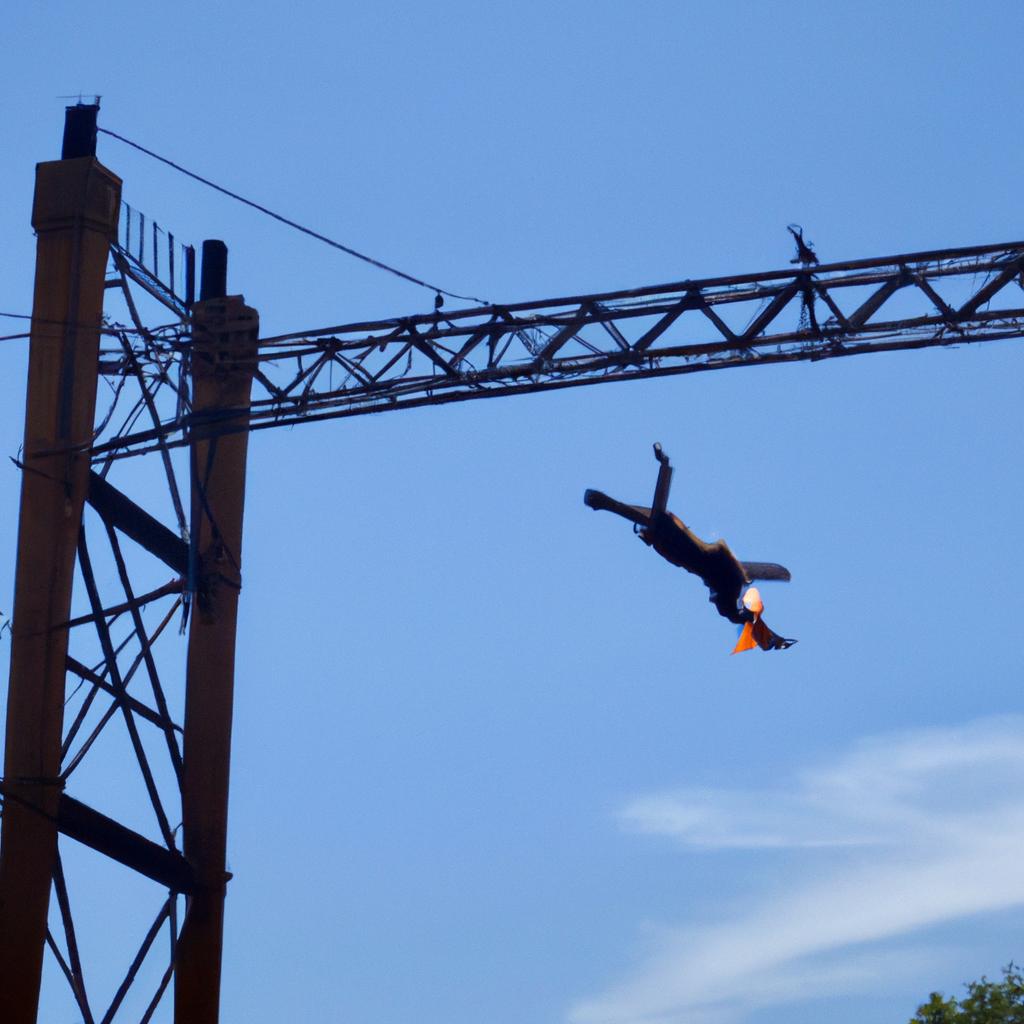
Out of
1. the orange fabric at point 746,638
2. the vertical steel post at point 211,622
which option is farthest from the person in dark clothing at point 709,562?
the vertical steel post at point 211,622

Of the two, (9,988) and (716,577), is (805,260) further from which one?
(9,988)

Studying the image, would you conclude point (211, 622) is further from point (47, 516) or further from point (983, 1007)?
point (983, 1007)

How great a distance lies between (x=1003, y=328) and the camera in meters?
14.0

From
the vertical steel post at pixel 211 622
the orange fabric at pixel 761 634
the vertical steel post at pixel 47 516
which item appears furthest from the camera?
the vertical steel post at pixel 211 622

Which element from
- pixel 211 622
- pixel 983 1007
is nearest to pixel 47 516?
pixel 211 622

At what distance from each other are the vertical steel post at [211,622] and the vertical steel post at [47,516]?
44.3 inches

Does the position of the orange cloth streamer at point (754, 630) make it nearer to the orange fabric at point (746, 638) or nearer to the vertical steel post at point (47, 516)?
the orange fabric at point (746, 638)

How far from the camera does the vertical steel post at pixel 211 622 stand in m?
15.0

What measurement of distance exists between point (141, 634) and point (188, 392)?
211 cm

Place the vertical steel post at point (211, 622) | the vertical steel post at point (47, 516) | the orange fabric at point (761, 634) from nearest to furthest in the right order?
the vertical steel post at point (47, 516) → the orange fabric at point (761, 634) → the vertical steel post at point (211, 622)

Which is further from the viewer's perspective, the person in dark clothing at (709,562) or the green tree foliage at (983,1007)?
the green tree foliage at (983,1007)

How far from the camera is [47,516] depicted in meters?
14.2

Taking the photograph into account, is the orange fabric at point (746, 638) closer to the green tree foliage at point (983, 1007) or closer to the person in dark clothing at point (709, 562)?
the person in dark clothing at point (709, 562)

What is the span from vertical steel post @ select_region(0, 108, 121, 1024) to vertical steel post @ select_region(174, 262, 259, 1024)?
1126 mm
